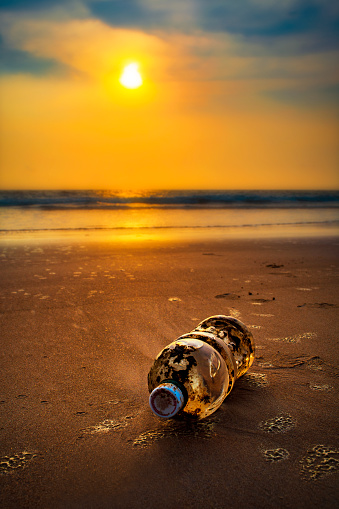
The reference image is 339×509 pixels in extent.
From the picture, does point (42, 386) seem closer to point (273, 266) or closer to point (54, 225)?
point (273, 266)

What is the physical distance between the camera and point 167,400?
5.10 ft

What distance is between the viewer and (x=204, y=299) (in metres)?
4.27

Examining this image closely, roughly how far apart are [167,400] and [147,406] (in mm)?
582

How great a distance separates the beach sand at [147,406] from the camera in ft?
4.99

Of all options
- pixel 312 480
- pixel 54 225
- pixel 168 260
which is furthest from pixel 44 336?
pixel 54 225

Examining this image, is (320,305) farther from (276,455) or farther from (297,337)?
(276,455)

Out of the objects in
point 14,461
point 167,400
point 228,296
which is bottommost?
point 14,461

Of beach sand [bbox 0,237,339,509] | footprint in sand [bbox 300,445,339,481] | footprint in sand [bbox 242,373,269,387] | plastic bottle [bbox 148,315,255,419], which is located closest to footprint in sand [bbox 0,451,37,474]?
beach sand [bbox 0,237,339,509]

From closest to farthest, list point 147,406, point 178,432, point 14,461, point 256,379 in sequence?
point 14,461
point 178,432
point 147,406
point 256,379

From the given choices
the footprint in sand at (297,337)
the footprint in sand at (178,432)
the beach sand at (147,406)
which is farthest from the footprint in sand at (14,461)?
the footprint in sand at (297,337)

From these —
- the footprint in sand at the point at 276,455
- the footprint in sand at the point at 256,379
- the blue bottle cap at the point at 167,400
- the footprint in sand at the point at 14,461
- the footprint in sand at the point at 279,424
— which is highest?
the blue bottle cap at the point at 167,400

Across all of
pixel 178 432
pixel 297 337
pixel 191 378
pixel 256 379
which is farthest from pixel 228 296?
pixel 191 378

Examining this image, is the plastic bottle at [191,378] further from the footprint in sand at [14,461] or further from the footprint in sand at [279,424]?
the footprint in sand at [14,461]

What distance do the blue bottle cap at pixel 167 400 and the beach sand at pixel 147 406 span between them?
0.81 feet
